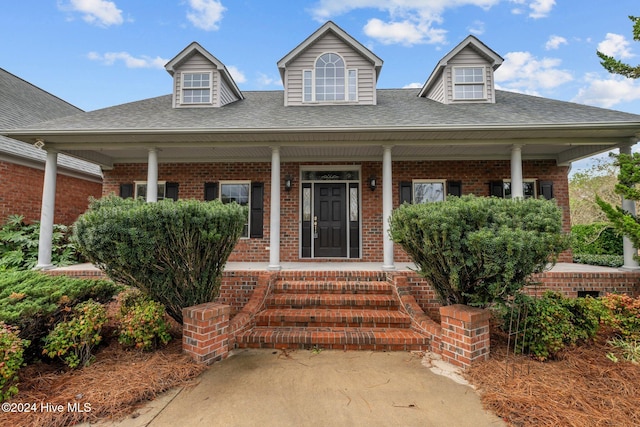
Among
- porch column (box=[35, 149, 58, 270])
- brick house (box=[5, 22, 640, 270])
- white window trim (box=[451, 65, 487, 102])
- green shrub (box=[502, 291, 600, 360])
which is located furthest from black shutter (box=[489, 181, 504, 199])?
porch column (box=[35, 149, 58, 270])

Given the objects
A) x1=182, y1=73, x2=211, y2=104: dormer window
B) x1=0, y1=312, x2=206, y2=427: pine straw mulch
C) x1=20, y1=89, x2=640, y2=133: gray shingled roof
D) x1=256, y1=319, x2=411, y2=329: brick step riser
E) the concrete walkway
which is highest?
x1=182, y1=73, x2=211, y2=104: dormer window

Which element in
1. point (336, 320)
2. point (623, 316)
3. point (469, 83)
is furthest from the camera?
point (469, 83)

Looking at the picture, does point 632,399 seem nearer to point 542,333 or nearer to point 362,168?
point 542,333

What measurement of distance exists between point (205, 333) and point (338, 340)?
152 cm

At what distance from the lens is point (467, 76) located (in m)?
7.16

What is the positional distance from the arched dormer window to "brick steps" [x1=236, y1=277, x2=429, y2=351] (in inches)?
187

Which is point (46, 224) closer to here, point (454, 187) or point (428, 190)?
point (428, 190)

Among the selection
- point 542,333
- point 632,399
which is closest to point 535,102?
point 542,333

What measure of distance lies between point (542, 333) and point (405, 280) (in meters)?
1.76

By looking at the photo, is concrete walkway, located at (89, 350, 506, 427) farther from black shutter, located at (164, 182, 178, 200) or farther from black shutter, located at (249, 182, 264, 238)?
black shutter, located at (164, 182, 178, 200)

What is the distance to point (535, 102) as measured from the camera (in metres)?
6.93

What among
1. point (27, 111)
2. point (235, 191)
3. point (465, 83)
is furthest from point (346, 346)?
point (27, 111)

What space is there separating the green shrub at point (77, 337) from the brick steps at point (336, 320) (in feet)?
5.84

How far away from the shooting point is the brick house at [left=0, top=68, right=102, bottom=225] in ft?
23.1
